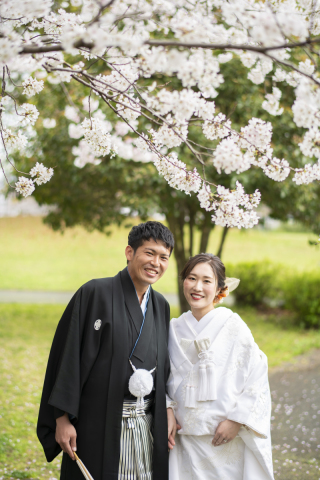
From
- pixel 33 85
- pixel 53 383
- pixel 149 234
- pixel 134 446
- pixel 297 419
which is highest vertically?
pixel 33 85

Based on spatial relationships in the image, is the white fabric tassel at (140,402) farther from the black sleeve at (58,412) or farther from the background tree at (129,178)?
the background tree at (129,178)

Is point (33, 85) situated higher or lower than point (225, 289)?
higher

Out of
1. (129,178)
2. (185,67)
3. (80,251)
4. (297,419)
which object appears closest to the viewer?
(185,67)

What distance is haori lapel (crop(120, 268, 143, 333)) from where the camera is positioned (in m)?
2.10

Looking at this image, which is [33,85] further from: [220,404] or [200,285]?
[220,404]

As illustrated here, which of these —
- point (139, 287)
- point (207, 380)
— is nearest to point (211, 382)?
point (207, 380)

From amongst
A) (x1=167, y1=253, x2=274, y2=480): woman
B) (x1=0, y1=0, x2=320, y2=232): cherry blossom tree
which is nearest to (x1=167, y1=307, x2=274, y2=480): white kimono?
(x1=167, y1=253, x2=274, y2=480): woman

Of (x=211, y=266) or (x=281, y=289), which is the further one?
(x=281, y=289)

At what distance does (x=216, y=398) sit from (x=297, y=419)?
9.23 ft

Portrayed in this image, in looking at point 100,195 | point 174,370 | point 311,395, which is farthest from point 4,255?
point 174,370

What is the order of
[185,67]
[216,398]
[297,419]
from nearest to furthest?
[185,67] → [216,398] → [297,419]

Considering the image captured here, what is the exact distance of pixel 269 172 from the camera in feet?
6.96

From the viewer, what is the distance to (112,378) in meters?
1.95

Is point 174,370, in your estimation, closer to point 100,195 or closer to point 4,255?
point 100,195
